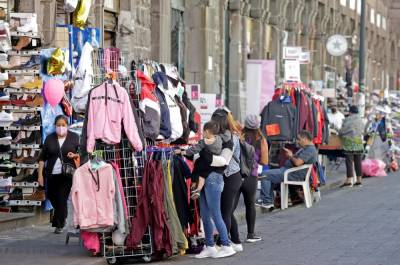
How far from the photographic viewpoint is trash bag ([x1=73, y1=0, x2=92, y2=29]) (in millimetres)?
19375

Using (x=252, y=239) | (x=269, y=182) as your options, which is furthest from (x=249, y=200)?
(x=269, y=182)

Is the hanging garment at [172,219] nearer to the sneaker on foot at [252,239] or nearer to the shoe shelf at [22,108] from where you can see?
the sneaker on foot at [252,239]

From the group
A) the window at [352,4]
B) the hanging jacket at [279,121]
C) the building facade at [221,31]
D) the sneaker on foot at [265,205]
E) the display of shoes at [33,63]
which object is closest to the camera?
the display of shoes at [33,63]

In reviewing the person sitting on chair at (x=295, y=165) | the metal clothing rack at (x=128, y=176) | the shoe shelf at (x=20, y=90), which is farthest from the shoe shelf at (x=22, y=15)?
the person sitting on chair at (x=295, y=165)

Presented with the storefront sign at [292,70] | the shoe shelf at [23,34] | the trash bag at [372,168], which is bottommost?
the trash bag at [372,168]

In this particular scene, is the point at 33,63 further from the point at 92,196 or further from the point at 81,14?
the point at 92,196

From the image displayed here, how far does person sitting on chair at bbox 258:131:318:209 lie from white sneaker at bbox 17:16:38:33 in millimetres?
5391

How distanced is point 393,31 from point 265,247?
5343cm

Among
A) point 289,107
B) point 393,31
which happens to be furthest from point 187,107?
point 393,31

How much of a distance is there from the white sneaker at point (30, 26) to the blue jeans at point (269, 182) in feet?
17.0

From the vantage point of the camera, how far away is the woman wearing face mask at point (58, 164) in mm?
15797

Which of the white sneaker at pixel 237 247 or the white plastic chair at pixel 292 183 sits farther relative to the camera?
the white plastic chair at pixel 292 183

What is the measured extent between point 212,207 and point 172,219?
58 centimetres

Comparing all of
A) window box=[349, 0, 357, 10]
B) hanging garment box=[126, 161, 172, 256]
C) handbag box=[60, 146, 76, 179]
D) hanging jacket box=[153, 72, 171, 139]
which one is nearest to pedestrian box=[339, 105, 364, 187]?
handbag box=[60, 146, 76, 179]
